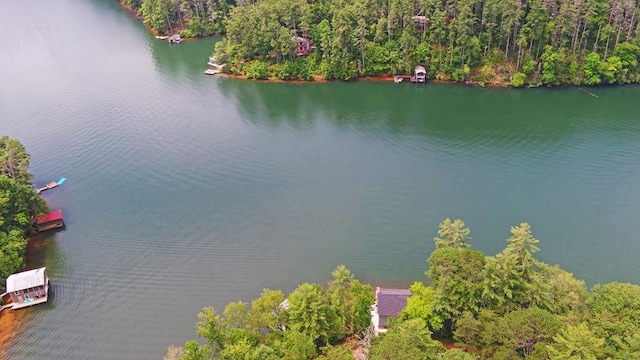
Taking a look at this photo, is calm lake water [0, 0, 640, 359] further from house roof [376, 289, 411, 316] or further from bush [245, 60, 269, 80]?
house roof [376, 289, 411, 316]

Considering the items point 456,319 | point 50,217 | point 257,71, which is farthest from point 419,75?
Answer: point 50,217

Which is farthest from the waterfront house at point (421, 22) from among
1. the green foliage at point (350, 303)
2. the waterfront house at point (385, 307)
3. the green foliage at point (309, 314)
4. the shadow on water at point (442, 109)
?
the green foliage at point (309, 314)

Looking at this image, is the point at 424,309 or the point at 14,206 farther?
the point at 14,206

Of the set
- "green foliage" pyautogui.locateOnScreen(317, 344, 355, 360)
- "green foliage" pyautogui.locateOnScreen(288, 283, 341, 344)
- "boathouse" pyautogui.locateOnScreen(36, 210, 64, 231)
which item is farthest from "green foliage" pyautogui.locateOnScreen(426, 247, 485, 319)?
"boathouse" pyautogui.locateOnScreen(36, 210, 64, 231)

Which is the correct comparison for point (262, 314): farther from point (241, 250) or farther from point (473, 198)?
point (473, 198)

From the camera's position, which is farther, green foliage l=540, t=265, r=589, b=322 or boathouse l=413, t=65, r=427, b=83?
boathouse l=413, t=65, r=427, b=83

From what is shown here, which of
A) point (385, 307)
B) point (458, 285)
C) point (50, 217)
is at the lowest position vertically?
point (385, 307)

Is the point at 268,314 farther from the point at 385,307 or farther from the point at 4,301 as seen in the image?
the point at 4,301
